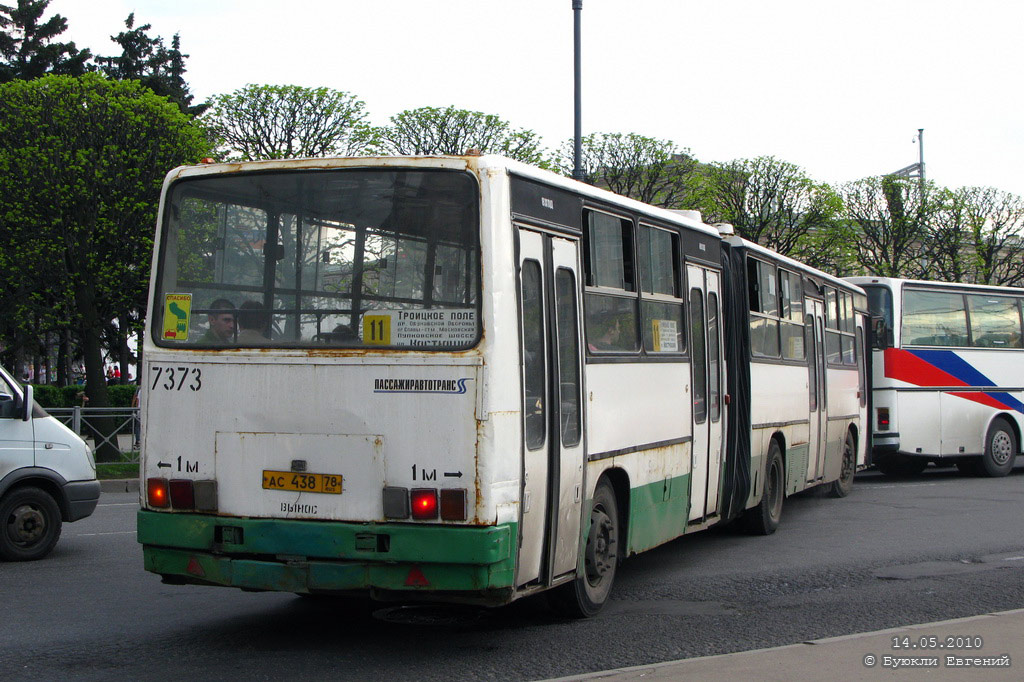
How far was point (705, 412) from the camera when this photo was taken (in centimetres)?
1037

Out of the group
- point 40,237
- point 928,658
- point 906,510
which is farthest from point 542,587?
point 40,237

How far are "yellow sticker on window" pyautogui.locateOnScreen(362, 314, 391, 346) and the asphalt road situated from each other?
1832mm

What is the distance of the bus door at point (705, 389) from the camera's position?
1010 cm

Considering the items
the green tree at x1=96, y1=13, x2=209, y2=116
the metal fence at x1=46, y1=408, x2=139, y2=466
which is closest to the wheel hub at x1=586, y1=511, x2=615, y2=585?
the metal fence at x1=46, y1=408, x2=139, y2=466

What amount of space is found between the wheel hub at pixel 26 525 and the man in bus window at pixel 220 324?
4.65 meters

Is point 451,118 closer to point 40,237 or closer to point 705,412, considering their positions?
point 40,237

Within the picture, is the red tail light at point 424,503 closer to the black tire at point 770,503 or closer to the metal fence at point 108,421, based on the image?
Result: the black tire at point 770,503

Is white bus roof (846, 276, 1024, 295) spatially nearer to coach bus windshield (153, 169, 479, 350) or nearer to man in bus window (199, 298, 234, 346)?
coach bus windshield (153, 169, 479, 350)


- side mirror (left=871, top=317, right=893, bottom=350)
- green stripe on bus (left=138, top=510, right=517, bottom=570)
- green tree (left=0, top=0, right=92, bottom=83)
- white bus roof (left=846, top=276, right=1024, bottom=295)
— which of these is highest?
green tree (left=0, top=0, right=92, bottom=83)

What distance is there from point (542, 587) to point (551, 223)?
2256 mm

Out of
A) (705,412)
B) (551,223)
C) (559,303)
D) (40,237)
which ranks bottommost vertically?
(705,412)

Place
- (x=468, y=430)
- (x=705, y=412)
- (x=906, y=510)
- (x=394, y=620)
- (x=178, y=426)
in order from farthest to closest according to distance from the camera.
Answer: (x=906, y=510)
(x=705, y=412)
(x=394, y=620)
(x=178, y=426)
(x=468, y=430)

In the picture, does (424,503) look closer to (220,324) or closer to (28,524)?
(220,324)

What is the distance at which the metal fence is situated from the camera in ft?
67.2
